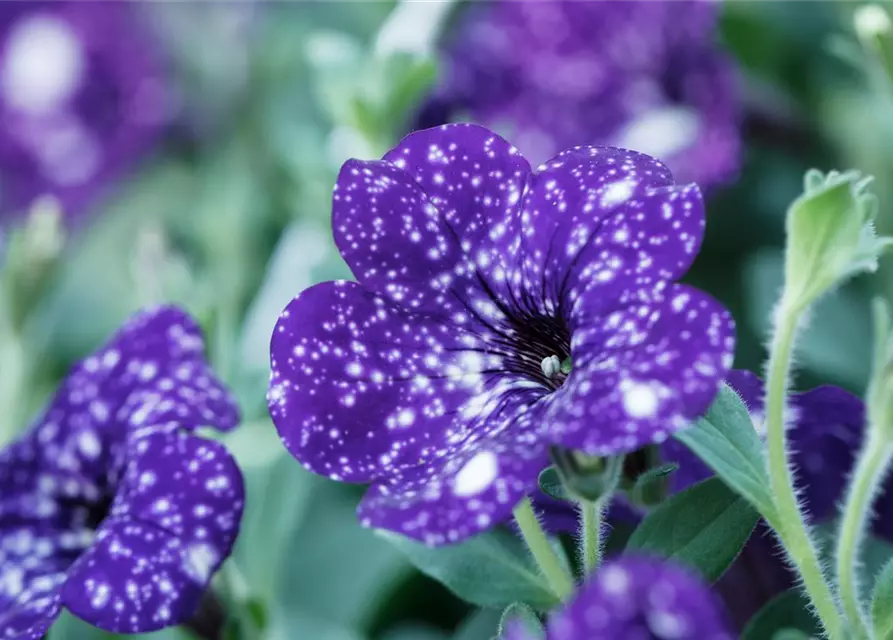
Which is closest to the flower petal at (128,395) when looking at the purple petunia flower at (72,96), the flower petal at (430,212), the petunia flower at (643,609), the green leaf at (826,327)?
the flower petal at (430,212)

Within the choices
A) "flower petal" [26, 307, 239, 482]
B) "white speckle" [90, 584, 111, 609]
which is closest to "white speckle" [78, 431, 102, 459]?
"flower petal" [26, 307, 239, 482]

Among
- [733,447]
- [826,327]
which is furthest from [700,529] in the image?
[826,327]

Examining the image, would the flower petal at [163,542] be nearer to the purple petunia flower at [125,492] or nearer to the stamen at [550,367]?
the purple petunia flower at [125,492]

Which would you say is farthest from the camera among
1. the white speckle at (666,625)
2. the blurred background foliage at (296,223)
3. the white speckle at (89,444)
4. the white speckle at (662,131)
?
the white speckle at (662,131)

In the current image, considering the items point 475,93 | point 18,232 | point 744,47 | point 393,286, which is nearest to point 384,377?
point 393,286

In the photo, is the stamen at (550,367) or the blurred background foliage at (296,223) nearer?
the stamen at (550,367)

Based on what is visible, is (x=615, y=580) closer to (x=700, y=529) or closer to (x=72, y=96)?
(x=700, y=529)

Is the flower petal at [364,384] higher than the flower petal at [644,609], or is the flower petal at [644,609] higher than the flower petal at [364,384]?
the flower petal at [364,384]
